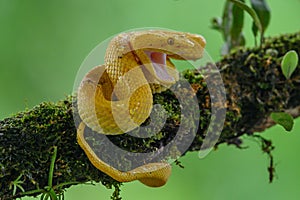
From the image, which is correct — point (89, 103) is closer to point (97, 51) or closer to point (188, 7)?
point (97, 51)

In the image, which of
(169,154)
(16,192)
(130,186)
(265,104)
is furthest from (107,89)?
(130,186)

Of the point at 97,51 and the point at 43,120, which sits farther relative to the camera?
the point at 97,51

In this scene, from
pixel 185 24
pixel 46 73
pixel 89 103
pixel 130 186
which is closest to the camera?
pixel 89 103

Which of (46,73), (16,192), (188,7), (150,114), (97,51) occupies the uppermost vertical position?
(188,7)

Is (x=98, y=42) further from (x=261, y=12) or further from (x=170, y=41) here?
(x=170, y=41)

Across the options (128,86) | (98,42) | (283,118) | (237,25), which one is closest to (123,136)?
(128,86)

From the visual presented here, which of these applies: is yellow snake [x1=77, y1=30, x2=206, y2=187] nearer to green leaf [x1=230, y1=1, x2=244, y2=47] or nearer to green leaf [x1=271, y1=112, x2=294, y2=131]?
green leaf [x1=271, y1=112, x2=294, y2=131]

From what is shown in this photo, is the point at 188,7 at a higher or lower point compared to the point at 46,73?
higher

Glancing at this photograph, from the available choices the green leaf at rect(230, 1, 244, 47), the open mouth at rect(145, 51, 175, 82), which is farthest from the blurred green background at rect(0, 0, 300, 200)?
the open mouth at rect(145, 51, 175, 82)
